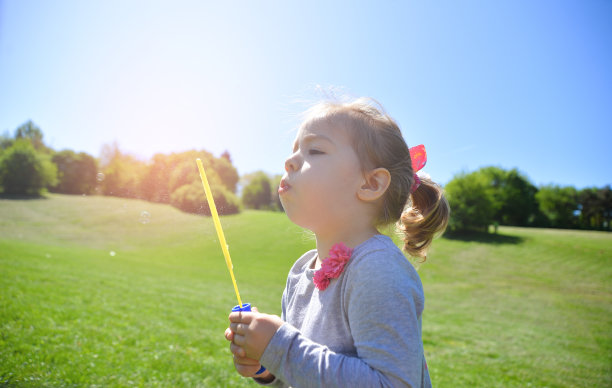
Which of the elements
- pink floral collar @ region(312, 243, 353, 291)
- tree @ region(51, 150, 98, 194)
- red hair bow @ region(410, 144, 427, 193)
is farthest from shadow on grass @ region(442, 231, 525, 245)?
pink floral collar @ region(312, 243, 353, 291)

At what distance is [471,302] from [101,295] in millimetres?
12772

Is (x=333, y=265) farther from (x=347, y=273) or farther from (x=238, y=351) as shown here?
(x=238, y=351)

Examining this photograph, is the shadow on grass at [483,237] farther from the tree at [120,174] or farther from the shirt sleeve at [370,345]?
the shirt sleeve at [370,345]

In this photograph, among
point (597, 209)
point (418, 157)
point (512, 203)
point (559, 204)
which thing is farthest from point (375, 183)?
point (559, 204)

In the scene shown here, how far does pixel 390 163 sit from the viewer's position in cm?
134

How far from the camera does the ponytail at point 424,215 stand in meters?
1.60

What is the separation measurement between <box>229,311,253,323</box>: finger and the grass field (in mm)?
600

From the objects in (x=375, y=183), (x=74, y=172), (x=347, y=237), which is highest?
(x=74, y=172)

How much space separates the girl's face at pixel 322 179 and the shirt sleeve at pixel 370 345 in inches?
10.0

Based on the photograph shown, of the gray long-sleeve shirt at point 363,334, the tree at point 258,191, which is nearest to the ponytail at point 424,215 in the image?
the gray long-sleeve shirt at point 363,334

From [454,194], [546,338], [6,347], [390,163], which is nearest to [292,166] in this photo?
[390,163]

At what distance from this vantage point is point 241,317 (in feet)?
3.73

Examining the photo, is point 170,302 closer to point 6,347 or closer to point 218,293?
point 218,293

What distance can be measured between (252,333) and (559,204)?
58.7 m
